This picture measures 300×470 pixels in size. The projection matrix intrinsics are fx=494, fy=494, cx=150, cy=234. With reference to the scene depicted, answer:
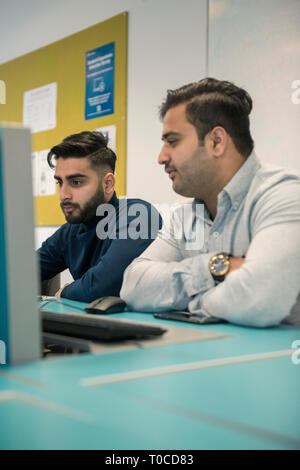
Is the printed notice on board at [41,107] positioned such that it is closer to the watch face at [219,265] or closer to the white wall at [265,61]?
the white wall at [265,61]

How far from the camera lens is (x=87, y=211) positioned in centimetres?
220

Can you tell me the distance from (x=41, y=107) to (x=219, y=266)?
293 cm

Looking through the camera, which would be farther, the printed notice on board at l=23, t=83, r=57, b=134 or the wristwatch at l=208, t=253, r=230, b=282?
the printed notice on board at l=23, t=83, r=57, b=134

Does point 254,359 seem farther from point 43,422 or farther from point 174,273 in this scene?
point 174,273

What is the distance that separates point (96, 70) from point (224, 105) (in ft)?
6.34

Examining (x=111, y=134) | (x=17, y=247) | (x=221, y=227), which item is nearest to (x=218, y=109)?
(x=221, y=227)

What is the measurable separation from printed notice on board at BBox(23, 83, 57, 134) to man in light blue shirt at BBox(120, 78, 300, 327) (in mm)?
2184

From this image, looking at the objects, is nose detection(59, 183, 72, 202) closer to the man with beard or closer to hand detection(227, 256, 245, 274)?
the man with beard

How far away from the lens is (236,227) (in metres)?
1.40

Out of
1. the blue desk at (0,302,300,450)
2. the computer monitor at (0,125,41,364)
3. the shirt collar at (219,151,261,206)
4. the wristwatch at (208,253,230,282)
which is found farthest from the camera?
the shirt collar at (219,151,261,206)

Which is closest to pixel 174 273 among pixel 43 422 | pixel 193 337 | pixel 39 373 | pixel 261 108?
pixel 193 337

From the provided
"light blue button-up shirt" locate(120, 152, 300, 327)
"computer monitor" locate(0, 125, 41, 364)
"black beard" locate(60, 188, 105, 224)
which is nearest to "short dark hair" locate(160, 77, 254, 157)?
"light blue button-up shirt" locate(120, 152, 300, 327)

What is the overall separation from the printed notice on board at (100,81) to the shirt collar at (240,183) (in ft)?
6.31

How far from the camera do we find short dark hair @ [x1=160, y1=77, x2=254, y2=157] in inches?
62.8
